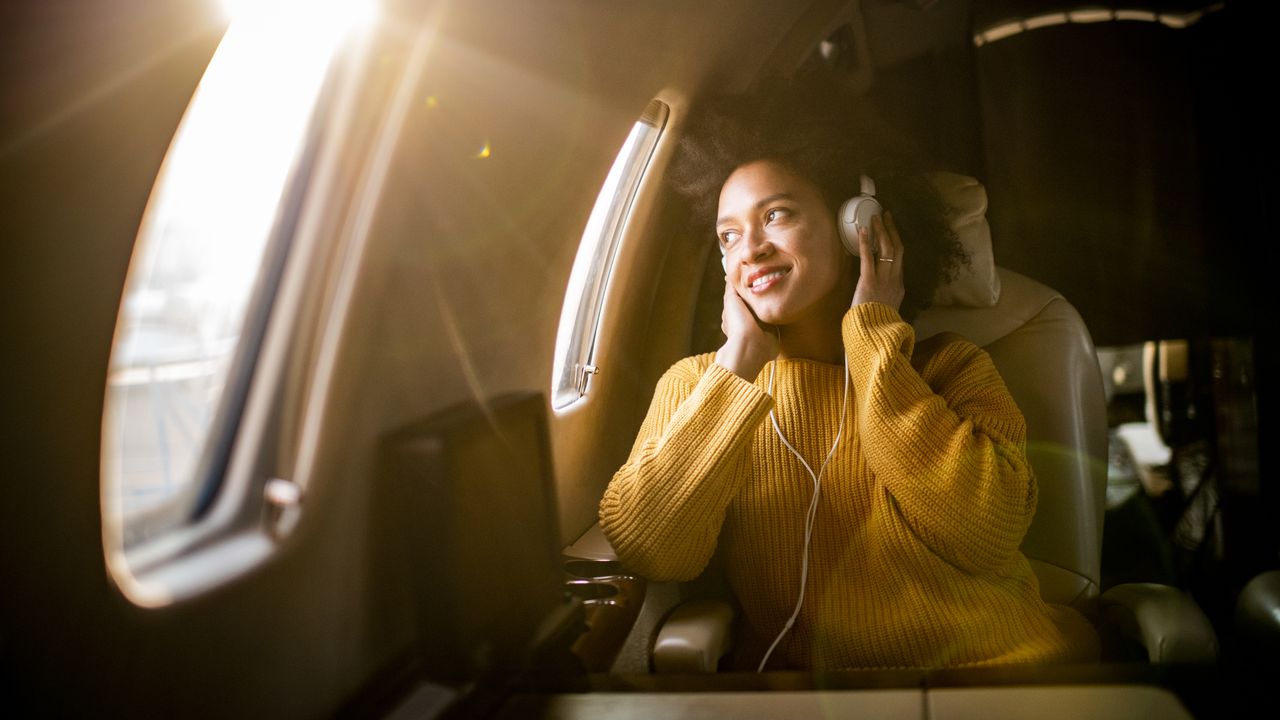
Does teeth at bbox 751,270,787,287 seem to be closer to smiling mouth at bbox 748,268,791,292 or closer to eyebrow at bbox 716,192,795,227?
smiling mouth at bbox 748,268,791,292

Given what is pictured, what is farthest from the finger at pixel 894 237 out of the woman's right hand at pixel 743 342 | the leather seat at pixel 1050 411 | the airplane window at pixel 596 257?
the airplane window at pixel 596 257

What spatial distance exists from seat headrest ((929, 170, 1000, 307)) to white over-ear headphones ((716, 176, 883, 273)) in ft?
0.46

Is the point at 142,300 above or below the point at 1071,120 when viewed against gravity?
below

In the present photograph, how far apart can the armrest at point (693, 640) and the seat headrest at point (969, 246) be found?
0.61 meters

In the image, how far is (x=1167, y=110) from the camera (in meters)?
1.38

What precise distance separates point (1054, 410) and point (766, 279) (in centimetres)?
51

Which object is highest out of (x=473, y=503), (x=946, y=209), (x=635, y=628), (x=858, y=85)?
(x=858, y=85)

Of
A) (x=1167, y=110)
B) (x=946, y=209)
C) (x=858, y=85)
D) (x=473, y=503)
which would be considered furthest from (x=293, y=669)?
(x=1167, y=110)

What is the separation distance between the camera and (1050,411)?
1234mm

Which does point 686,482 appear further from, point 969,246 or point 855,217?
point 969,246

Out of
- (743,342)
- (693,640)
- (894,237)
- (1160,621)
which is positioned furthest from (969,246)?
(693,640)

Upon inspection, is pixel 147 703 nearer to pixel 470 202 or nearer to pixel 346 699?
pixel 346 699

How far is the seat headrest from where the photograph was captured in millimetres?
1261

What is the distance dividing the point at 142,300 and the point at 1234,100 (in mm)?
1648
